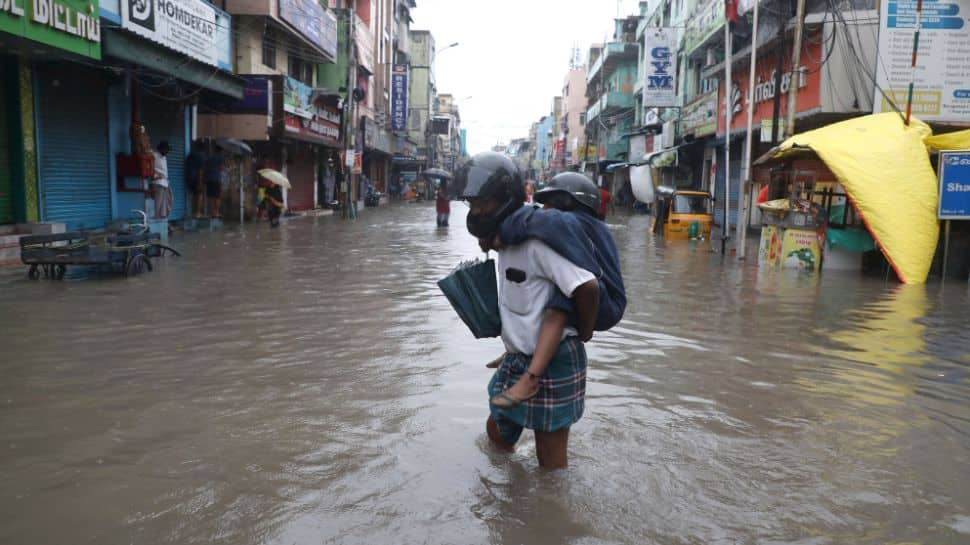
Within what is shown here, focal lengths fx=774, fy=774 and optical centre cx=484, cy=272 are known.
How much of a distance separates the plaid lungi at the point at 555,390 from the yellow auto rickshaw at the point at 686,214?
18365 mm

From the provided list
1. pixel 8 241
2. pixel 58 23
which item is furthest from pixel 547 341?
pixel 8 241

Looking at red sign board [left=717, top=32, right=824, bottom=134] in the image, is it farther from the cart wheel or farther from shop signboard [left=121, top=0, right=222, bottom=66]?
the cart wheel

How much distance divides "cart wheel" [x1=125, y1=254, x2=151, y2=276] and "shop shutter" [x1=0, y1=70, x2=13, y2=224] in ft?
11.3

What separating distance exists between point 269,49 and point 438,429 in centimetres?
2427

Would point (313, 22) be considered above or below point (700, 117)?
above

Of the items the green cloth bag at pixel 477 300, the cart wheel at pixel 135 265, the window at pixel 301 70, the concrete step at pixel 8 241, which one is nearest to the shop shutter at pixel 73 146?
the concrete step at pixel 8 241

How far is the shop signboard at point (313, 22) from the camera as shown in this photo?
24359mm

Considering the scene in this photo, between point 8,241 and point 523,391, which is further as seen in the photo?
point 8,241

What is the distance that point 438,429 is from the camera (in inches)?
174

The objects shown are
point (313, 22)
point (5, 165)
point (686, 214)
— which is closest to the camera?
point (5, 165)

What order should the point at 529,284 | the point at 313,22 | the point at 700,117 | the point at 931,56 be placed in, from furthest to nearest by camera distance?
the point at 700,117
the point at 313,22
the point at 931,56
the point at 529,284

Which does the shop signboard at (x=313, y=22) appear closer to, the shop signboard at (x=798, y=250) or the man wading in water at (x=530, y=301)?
the shop signboard at (x=798, y=250)

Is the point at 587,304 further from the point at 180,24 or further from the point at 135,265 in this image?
the point at 180,24

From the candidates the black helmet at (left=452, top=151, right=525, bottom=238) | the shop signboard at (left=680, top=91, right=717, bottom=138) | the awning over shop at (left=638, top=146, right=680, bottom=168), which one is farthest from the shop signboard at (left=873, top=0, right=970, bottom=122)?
the black helmet at (left=452, top=151, right=525, bottom=238)
